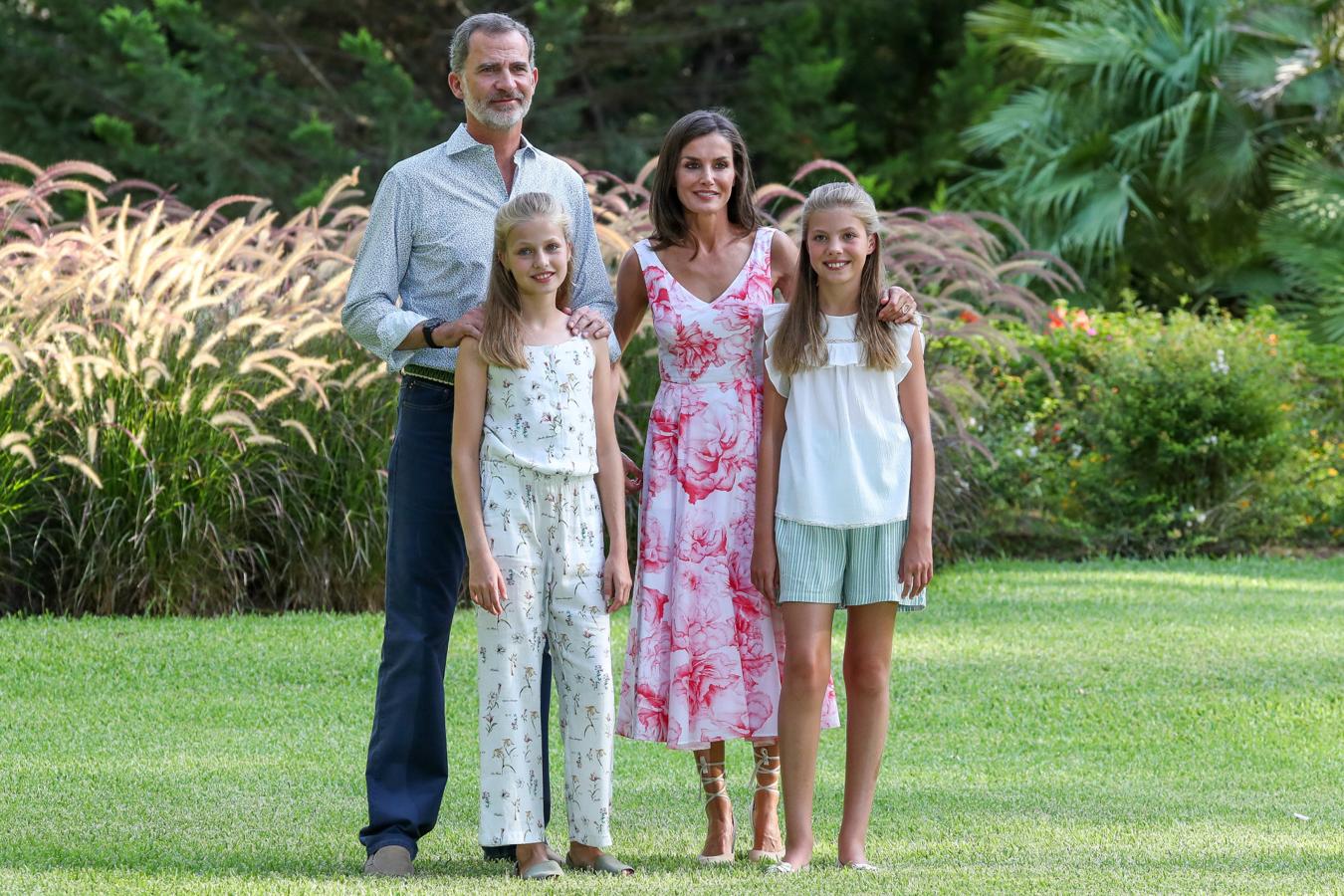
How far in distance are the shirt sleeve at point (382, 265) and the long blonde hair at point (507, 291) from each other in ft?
0.74

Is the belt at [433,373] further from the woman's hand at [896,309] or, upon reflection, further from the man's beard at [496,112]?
the woman's hand at [896,309]

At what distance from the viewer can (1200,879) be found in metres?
3.82

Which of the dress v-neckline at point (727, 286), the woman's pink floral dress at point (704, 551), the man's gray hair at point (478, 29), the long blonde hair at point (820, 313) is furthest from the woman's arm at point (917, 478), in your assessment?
the man's gray hair at point (478, 29)

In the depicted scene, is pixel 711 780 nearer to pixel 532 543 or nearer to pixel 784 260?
pixel 532 543

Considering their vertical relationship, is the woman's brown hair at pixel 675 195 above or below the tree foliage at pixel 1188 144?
below

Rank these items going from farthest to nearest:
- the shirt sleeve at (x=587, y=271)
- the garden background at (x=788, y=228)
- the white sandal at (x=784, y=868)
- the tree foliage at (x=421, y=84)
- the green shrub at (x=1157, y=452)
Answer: the tree foliage at (x=421, y=84) < the green shrub at (x=1157, y=452) < the garden background at (x=788, y=228) < the shirt sleeve at (x=587, y=271) < the white sandal at (x=784, y=868)

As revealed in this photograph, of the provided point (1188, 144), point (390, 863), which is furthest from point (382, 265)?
point (1188, 144)

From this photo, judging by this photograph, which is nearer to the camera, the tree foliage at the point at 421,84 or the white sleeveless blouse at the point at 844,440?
the white sleeveless blouse at the point at 844,440

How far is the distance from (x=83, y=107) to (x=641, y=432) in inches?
451

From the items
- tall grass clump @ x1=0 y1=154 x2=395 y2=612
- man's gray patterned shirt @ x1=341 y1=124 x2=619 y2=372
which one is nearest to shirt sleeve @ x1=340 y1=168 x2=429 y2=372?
man's gray patterned shirt @ x1=341 y1=124 x2=619 y2=372

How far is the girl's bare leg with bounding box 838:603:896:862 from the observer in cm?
407

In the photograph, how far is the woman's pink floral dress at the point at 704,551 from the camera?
4184 mm

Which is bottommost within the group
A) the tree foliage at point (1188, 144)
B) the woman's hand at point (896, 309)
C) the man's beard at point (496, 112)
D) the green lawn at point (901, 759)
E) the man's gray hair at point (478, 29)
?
the green lawn at point (901, 759)

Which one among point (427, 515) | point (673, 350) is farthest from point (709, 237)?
point (427, 515)
